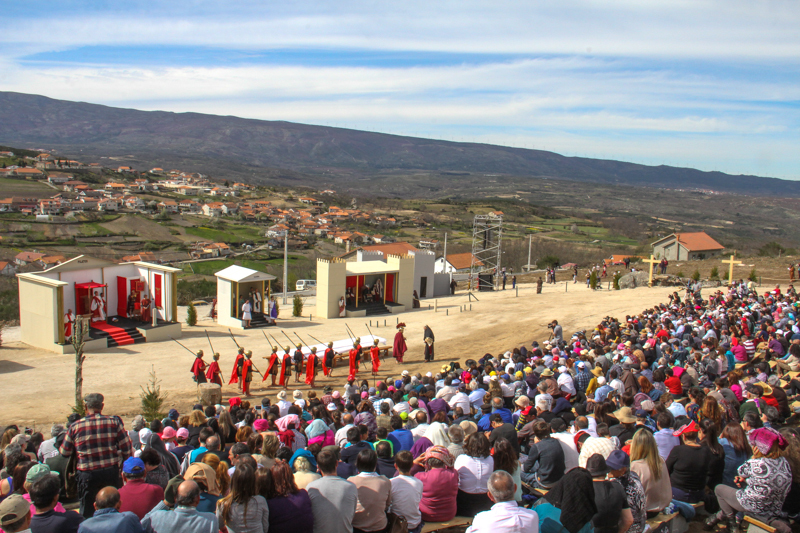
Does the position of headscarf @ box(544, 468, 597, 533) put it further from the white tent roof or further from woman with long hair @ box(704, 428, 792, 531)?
the white tent roof

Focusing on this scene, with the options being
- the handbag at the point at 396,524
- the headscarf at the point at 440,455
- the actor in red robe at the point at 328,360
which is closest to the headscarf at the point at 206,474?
the handbag at the point at 396,524

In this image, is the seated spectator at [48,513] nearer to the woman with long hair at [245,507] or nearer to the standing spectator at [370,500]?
the woman with long hair at [245,507]

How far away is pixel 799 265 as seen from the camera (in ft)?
105

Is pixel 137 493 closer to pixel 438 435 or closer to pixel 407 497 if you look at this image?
pixel 407 497

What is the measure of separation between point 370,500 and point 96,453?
2.83 metres

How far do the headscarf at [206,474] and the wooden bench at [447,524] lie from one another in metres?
1.92

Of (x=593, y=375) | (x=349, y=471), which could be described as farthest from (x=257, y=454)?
(x=593, y=375)

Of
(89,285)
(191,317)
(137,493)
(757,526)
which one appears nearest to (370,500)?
(137,493)

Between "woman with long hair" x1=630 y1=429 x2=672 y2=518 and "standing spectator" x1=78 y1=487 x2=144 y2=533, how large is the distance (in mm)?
4304

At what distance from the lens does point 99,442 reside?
18.5 feet

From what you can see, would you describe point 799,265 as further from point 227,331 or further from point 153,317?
point 153,317

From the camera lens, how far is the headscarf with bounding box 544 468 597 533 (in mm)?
4602

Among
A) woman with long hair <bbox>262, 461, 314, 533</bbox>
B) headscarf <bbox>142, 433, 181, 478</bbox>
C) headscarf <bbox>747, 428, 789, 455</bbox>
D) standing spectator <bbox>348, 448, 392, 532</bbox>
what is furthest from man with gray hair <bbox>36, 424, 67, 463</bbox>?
headscarf <bbox>747, 428, 789, 455</bbox>

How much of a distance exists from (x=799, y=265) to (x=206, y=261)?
5532 centimetres
